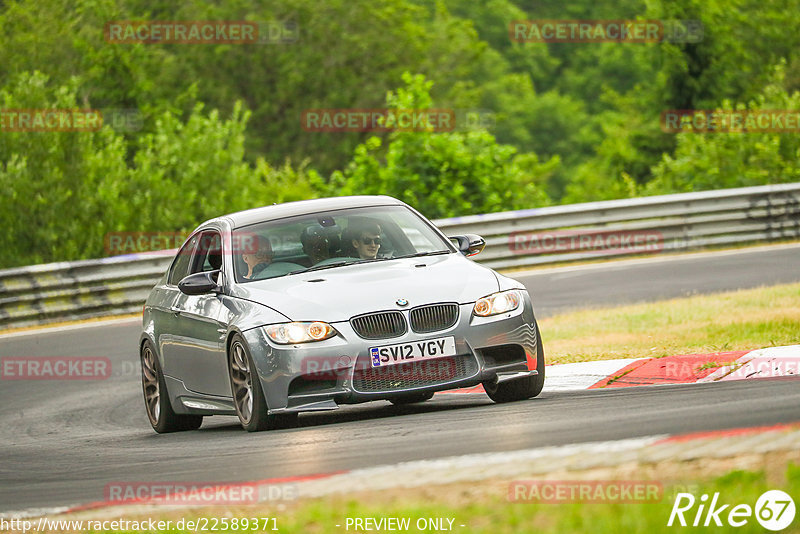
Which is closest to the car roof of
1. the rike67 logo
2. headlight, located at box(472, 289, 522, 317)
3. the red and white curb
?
headlight, located at box(472, 289, 522, 317)

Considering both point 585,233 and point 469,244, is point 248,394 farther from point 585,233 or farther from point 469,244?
point 585,233

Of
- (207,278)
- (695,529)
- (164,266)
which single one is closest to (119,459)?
(207,278)

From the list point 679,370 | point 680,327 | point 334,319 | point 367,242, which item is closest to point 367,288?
point 334,319

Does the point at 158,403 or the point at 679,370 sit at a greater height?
the point at 679,370

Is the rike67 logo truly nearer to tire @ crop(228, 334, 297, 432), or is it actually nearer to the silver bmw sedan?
the silver bmw sedan

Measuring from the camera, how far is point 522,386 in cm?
938

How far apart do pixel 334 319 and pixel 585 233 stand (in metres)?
13.4

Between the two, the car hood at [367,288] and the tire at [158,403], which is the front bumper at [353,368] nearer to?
the car hood at [367,288]

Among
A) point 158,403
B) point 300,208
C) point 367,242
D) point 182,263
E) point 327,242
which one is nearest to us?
point 327,242

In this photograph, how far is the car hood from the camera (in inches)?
→ 342

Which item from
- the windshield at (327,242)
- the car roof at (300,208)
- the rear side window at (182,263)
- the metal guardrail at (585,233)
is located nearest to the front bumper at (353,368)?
the windshield at (327,242)

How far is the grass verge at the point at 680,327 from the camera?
36.6 feet

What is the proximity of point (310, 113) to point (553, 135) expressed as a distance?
93.0ft

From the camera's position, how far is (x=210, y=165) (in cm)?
2984
